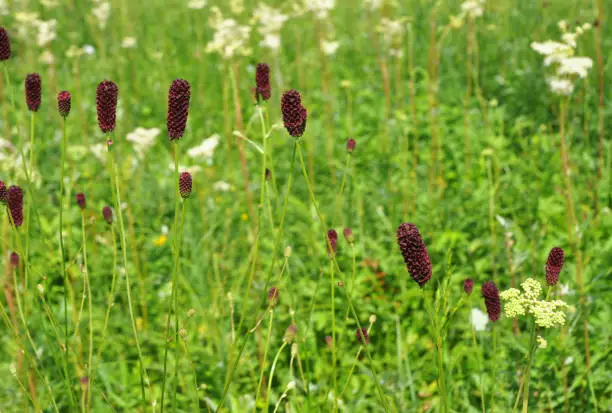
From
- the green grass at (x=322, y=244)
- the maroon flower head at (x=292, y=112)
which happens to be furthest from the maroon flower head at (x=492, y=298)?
the maroon flower head at (x=292, y=112)

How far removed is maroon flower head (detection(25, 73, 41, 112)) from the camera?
119 centimetres

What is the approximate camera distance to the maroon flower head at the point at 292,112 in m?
0.95

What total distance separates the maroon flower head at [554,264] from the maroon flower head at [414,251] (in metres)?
0.24

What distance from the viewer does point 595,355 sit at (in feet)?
5.47

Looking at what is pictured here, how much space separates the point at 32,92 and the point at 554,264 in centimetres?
105

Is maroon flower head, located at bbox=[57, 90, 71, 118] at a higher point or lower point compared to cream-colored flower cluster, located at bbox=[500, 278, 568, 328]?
higher

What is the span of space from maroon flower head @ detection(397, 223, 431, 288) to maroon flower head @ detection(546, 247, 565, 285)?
0.24m

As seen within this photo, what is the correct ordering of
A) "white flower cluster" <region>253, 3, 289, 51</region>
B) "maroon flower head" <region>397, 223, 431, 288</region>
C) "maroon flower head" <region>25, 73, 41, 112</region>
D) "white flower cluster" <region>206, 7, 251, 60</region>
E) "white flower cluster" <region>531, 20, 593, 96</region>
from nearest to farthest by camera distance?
"maroon flower head" <region>397, 223, 431, 288</region> → "maroon flower head" <region>25, 73, 41, 112</region> → "white flower cluster" <region>531, 20, 593, 96</region> → "white flower cluster" <region>206, 7, 251, 60</region> → "white flower cluster" <region>253, 3, 289, 51</region>

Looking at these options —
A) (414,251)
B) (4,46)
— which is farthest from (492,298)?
(4,46)

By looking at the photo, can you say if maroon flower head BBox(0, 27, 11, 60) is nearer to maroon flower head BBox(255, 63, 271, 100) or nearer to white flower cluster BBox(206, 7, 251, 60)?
maroon flower head BBox(255, 63, 271, 100)

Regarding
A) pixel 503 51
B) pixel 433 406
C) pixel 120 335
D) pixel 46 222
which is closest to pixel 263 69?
pixel 433 406

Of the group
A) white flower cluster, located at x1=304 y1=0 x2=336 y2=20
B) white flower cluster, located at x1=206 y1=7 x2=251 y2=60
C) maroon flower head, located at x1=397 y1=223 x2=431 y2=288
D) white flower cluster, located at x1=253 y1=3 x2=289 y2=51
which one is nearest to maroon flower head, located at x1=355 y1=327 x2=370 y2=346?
maroon flower head, located at x1=397 y1=223 x2=431 y2=288

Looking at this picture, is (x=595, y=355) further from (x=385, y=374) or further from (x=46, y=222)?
(x=46, y=222)

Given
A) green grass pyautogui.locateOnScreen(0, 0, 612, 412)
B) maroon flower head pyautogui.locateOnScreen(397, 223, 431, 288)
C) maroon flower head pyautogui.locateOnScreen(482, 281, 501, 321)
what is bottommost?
green grass pyautogui.locateOnScreen(0, 0, 612, 412)
